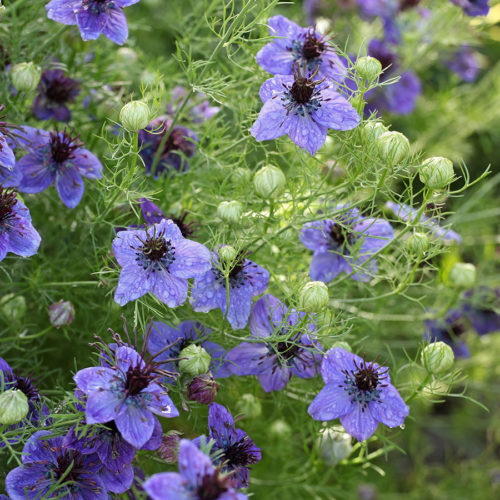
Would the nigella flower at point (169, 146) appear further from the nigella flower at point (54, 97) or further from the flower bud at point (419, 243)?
the flower bud at point (419, 243)

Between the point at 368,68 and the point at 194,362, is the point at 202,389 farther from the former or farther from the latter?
the point at 368,68

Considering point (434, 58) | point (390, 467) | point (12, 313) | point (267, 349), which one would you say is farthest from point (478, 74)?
point (12, 313)

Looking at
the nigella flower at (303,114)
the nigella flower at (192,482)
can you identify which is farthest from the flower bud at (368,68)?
the nigella flower at (192,482)

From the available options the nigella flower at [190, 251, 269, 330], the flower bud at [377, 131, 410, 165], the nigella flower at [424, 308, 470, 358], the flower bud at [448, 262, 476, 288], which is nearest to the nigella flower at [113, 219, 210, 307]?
the nigella flower at [190, 251, 269, 330]

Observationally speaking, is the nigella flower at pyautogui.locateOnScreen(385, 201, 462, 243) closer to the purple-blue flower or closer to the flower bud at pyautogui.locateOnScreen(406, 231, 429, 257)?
the flower bud at pyautogui.locateOnScreen(406, 231, 429, 257)

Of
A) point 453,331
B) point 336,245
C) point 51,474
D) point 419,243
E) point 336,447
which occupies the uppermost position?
point 419,243

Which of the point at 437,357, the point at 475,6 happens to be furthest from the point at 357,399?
the point at 475,6
